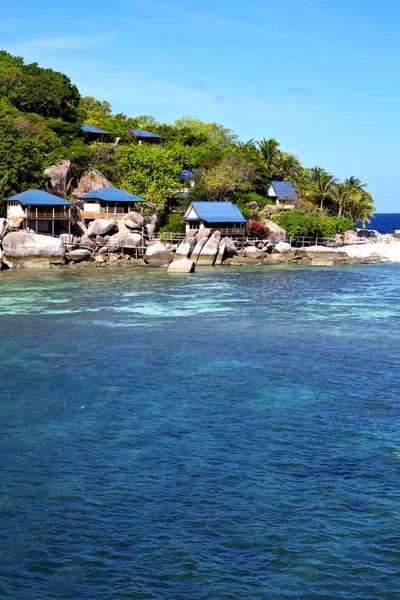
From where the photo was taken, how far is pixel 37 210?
196 feet

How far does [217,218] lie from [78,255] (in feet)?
47.6

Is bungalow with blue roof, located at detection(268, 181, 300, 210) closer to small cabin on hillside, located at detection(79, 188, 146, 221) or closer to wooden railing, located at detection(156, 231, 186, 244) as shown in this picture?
wooden railing, located at detection(156, 231, 186, 244)

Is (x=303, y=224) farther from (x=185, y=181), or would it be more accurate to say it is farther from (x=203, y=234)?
(x=185, y=181)

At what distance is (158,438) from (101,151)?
195 feet

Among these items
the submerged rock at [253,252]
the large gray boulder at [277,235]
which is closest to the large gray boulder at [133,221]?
the submerged rock at [253,252]

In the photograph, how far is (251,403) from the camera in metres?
18.6

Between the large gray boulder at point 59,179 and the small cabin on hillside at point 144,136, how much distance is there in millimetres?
17324

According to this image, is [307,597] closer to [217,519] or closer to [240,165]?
[217,519]

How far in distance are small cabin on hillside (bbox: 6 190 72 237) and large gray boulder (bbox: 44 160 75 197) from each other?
18.3ft

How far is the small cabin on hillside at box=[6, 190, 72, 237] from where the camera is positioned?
58.9 meters

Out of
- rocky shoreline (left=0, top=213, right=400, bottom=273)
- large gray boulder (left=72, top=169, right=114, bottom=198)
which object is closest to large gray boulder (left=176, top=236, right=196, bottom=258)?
rocky shoreline (left=0, top=213, right=400, bottom=273)

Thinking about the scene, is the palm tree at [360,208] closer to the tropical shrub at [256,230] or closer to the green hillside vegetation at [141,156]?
the green hillside vegetation at [141,156]

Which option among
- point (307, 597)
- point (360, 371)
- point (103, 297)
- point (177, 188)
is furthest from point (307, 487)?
point (177, 188)

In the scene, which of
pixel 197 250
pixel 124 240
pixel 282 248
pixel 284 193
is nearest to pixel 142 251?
pixel 124 240
